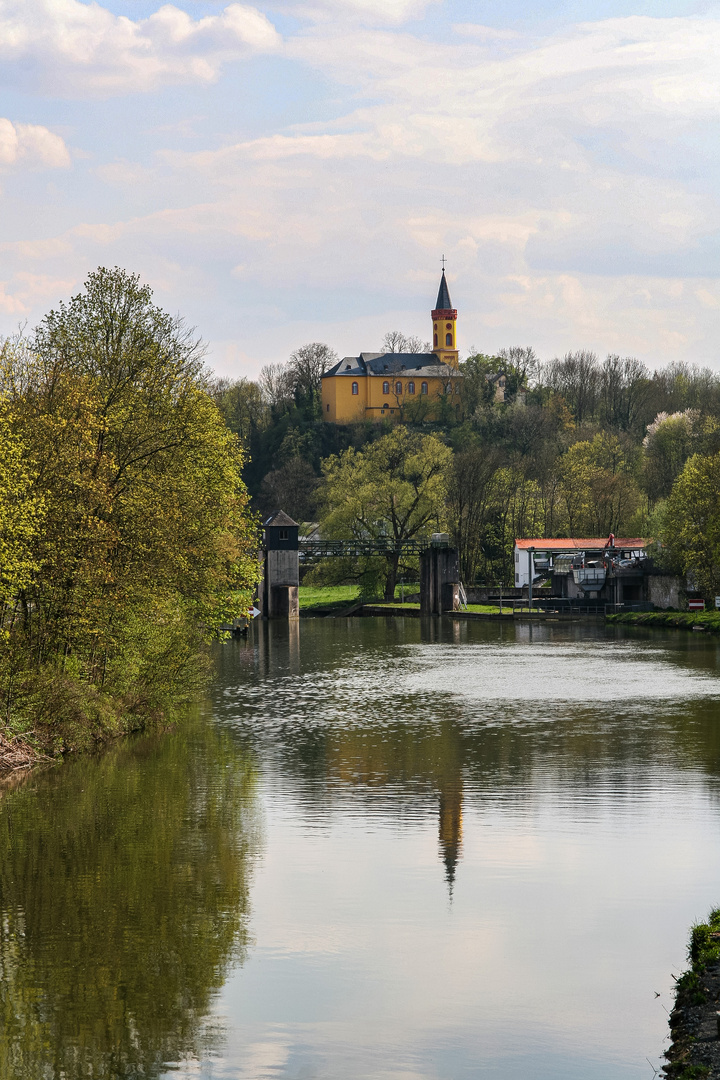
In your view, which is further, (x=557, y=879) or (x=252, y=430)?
(x=252, y=430)

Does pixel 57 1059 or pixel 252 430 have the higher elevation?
pixel 252 430

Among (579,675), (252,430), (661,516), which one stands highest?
(252,430)

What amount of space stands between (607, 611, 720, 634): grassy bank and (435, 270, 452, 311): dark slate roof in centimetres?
8607

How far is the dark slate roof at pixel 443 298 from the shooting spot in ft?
508

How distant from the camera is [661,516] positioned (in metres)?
77.4

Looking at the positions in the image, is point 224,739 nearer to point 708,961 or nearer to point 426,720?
point 426,720

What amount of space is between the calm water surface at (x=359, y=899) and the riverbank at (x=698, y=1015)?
0.22 meters

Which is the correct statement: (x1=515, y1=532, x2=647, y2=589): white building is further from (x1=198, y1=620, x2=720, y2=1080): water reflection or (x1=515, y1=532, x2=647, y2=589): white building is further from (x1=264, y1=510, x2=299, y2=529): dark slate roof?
(x1=198, y1=620, x2=720, y2=1080): water reflection

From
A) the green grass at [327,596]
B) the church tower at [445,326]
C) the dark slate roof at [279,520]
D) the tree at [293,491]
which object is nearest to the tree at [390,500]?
the green grass at [327,596]

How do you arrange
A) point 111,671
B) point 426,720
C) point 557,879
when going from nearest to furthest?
1. point 557,879
2. point 111,671
3. point 426,720

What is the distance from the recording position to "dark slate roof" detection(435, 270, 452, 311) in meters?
155

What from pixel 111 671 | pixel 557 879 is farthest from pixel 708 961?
pixel 111 671

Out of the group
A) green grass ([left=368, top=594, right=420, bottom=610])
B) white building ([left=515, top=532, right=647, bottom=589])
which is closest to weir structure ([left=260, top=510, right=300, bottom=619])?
green grass ([left=368, top=594, right=420, bottom=610])

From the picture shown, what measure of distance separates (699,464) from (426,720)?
140 feet
